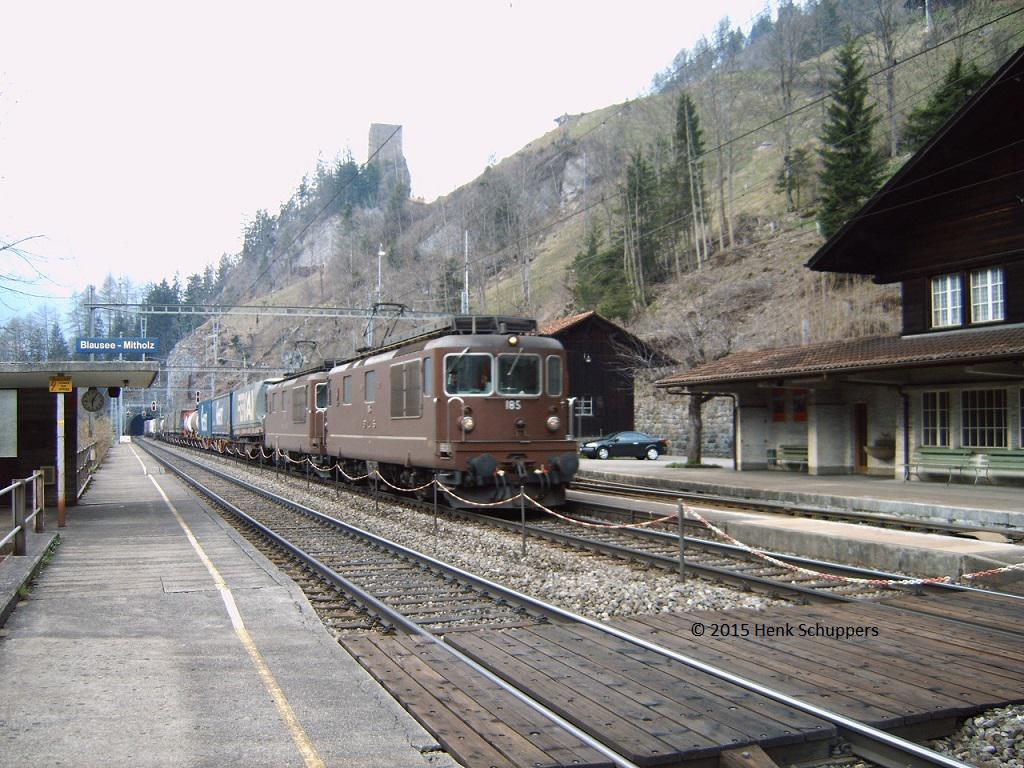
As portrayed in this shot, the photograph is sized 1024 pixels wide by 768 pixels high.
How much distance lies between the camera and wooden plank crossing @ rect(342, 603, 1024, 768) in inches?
189

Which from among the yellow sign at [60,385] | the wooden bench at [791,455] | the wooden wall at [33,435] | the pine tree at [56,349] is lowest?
the wooden bench at [791,455]

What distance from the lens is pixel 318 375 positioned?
25375 mm

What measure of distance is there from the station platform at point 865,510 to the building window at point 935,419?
3.33 ft

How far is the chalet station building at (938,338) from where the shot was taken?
20.4 m

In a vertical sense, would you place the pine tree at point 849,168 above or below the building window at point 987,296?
above

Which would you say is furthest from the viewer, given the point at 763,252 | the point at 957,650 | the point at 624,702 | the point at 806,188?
the point at 806,188

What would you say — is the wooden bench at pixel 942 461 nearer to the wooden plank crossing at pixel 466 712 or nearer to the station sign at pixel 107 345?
the station sign at pixel 107 345

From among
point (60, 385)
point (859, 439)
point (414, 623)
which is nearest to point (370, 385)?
point (60, 385)

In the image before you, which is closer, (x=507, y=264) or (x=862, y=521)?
(x=862, y=521)

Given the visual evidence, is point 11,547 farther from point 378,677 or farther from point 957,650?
point 957,650

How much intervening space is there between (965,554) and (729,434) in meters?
27.7

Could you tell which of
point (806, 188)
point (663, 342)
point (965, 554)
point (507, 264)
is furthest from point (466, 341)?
point (507, 264)

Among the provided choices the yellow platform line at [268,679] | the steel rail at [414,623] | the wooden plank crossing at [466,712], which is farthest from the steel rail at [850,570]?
the yellow platform line at [268,679]

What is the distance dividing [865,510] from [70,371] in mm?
14637
